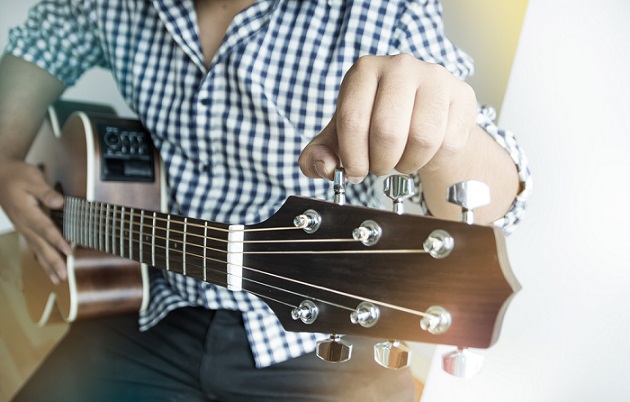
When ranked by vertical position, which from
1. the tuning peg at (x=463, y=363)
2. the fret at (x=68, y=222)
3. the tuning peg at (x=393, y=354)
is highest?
the tuning peg at (x=463, y=363)

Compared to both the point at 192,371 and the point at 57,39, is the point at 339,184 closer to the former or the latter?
the point at 192,371

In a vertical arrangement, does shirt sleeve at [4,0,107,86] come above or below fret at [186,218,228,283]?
above

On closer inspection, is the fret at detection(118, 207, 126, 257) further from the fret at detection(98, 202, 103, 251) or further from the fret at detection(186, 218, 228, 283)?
the fret at detection(186, 218, 228, 283)

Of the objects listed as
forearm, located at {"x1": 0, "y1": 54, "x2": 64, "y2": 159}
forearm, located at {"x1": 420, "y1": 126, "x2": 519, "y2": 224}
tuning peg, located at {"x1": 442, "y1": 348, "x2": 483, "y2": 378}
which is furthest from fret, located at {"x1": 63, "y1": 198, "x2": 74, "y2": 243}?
tuning peg, located at {"x1": 442, "y1": 348, "x2": 483, "y2": 378}

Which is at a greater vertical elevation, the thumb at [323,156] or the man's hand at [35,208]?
the thumb at [323,156]

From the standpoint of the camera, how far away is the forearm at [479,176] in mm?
520

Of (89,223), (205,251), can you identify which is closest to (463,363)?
(205,251)

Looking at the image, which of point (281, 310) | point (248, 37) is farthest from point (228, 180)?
point (281, 310)

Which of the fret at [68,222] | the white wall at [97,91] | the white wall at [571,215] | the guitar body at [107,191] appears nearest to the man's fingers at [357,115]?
the white wall at [571,215]

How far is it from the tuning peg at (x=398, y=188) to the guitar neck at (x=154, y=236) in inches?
7.3

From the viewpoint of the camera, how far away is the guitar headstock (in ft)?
1.13

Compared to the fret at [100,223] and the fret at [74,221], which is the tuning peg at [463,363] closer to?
the fret at [100,223]

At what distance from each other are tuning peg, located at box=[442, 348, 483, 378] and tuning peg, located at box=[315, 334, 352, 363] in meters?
0.10

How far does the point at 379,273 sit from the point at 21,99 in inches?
35.6
